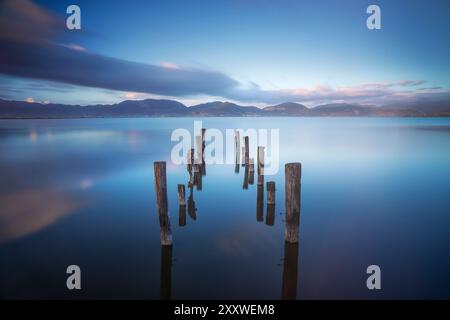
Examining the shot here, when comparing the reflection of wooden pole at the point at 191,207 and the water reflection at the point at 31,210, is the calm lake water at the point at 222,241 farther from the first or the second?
the reflection of wooden pole at the point at 191,207

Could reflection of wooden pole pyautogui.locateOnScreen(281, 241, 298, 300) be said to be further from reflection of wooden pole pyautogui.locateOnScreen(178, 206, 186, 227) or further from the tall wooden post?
the tall wooden post

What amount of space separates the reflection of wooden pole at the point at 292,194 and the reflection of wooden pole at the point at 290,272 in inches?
18.0

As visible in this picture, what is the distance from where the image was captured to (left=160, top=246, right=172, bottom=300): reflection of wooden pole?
5057 mm

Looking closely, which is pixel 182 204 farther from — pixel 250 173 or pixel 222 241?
pixel 250 173

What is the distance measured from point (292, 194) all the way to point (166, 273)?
2.93 meters

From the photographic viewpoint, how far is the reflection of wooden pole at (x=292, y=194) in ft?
17.1

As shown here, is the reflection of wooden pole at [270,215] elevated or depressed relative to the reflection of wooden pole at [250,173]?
depressed

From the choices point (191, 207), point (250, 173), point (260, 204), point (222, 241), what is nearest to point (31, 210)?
point (191, 207)

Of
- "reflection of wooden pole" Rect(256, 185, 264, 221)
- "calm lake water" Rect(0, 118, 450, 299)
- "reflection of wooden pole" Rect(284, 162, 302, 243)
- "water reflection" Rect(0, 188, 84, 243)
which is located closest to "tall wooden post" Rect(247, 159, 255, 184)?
"calm lake water" Rect(0, 118, 450, 299)

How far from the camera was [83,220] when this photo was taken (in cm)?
826

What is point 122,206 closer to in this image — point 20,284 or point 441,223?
point 20,284

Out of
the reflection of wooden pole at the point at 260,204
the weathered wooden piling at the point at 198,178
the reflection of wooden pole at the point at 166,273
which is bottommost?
the reflection of wooden pole at the point at 166,273

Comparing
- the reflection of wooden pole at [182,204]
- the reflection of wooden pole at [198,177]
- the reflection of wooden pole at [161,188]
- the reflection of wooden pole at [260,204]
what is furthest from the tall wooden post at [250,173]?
the reflection of wooden pole at [161,188]
